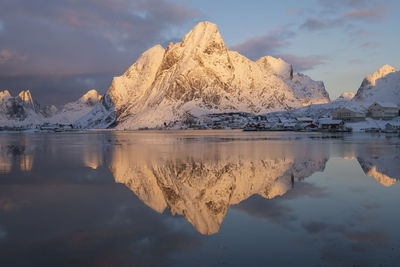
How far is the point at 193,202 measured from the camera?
12.7m

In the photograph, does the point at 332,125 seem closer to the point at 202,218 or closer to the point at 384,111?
the point at 384,111

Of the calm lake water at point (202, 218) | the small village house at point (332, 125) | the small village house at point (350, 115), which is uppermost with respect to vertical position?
the small village house at point (350, 115)

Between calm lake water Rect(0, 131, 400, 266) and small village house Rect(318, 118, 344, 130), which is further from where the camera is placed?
small village house Rect(318, 118, 344, 130)

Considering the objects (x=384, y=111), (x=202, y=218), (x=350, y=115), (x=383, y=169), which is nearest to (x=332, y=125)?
(x=350, y=115)

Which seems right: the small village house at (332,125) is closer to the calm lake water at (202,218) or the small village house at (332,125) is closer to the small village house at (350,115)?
the small village house at (350,115)

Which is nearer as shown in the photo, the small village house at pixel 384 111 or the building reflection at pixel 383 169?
the building reflection at pixel 383 169

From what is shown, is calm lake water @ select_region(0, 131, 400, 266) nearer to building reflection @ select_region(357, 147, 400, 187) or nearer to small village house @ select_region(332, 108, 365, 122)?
building reflection @ select_region(357, 147, 400, 187)

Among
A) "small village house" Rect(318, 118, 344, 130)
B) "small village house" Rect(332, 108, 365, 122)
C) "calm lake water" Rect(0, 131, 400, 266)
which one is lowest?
"calm lake water" Rect(0, 131, 400, 266)

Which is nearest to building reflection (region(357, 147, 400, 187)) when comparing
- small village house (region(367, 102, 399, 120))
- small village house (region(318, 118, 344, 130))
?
small village house (region(318, 118, 344, 130))

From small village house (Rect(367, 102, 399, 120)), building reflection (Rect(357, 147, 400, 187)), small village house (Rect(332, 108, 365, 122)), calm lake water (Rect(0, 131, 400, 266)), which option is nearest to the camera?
calm lake water (Rect(0, 131, 400, 266))

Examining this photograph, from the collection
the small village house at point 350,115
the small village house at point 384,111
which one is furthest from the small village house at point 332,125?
the small village house at point 384,111

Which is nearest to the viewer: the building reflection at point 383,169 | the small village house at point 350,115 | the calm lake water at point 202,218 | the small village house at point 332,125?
the calm lake water at point 202,218

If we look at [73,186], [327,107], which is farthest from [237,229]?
[327,107]

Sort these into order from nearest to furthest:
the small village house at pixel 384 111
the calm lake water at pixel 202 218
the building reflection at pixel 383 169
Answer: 1. the calm lake water at pixel 202 218
2. the building reflection at pixel 383 169
3. the small village house at pixel 384 111
